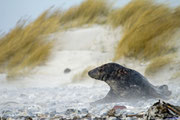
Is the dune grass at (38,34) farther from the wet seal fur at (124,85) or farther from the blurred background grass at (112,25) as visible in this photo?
the wet seal fur at (124,85)

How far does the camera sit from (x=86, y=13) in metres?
9.39

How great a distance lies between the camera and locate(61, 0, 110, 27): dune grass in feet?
30.1

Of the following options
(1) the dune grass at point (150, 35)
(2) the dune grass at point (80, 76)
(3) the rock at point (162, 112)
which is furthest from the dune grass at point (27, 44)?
(3) the rock at point (162, 112)

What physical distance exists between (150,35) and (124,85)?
2.89 m

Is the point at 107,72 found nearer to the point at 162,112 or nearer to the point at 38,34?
the point at 162,112

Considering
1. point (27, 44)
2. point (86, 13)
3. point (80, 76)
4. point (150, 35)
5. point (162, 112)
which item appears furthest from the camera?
point (86, 13)

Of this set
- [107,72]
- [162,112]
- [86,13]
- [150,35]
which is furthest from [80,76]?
[162,112]

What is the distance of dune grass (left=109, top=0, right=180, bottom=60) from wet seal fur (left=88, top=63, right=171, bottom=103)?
244 centimetres

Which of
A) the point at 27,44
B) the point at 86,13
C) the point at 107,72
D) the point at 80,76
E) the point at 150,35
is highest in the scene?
the point at 86,13

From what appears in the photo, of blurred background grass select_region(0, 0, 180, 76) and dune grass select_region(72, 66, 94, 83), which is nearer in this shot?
dune grass select_region(72, 66, 94, 83)

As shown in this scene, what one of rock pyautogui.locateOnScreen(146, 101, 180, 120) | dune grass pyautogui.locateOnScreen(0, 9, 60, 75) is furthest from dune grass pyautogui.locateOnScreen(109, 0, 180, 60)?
rock pyautogui.locateOnScreen(146, 101, 180, 120)

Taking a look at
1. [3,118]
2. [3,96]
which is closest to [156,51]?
[3,96]

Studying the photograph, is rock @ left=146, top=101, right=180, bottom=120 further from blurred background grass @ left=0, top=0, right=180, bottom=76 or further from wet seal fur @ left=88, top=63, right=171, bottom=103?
blurred background grass @ left=0, top=0, right=180, bottom=76

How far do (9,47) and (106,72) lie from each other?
4.37 metres
